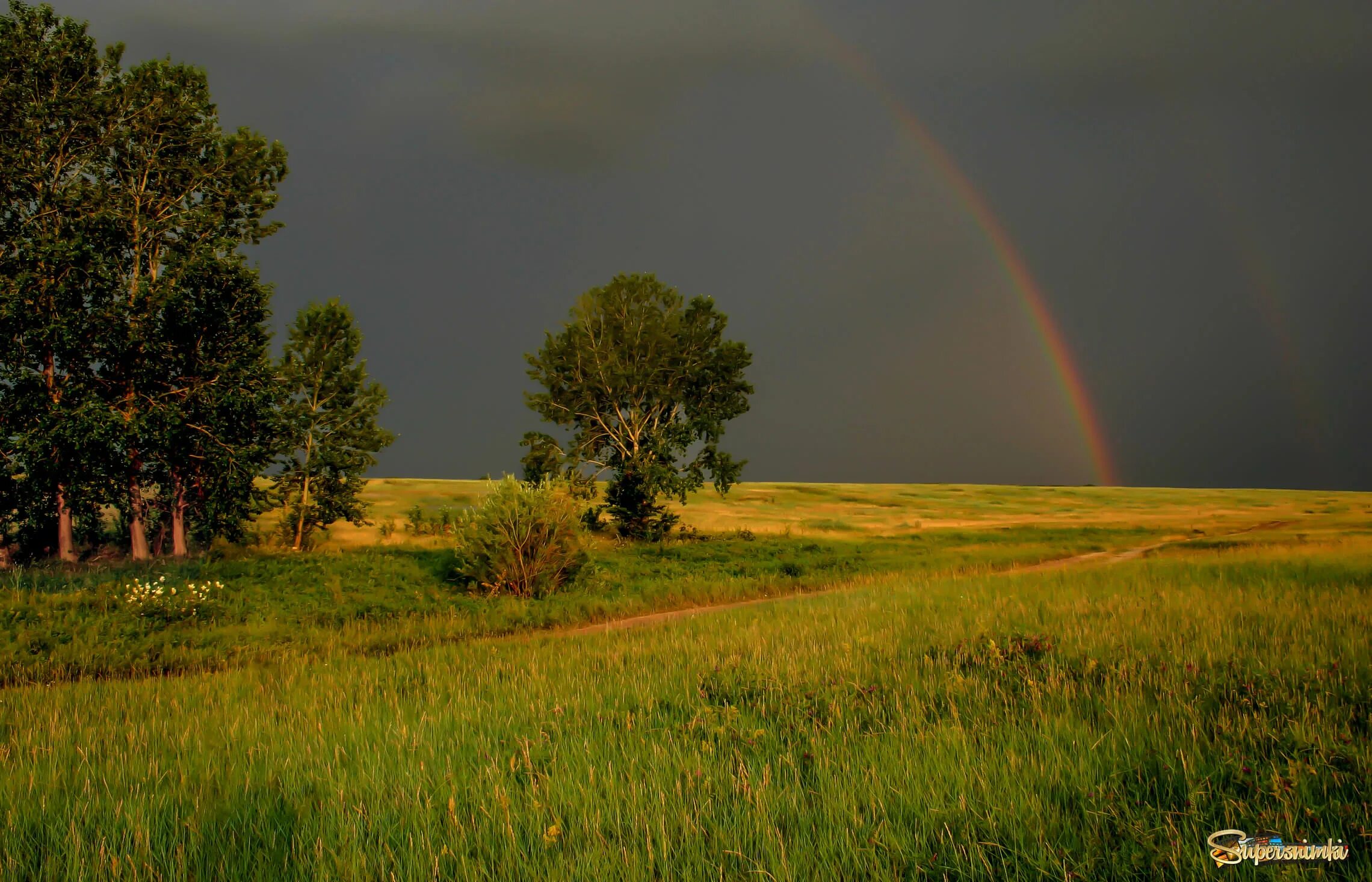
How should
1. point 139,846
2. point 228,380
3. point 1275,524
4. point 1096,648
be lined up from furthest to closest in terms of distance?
1. point 1275,524
2. point 228,380
3. point 1096,648
4. point 139,846

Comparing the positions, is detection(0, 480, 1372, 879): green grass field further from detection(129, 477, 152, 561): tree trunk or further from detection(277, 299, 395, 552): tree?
detection(277, 299, 395, 552): tree

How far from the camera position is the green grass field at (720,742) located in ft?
11.3

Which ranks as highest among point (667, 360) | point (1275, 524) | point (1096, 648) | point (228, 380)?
point (667, 360)

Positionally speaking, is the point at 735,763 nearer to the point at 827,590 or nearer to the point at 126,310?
the point at 827,590

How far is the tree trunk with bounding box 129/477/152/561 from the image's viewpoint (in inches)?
957

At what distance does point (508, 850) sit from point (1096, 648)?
6.89 meters

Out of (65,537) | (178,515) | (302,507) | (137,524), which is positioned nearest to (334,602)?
(137,524)

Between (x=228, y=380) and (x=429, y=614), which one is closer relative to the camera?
(x=429, y=614)

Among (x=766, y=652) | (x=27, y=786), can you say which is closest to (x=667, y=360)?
(x=766, y=652)

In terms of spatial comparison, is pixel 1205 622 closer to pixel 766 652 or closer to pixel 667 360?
pixel 766 652

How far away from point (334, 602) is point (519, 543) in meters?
4.88

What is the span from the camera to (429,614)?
1653 centimetres

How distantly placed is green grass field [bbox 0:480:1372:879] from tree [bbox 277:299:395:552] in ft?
59.6

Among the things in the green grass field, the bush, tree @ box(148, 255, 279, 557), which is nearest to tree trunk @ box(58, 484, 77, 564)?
tree @ box(148, 255, 279, 557)
